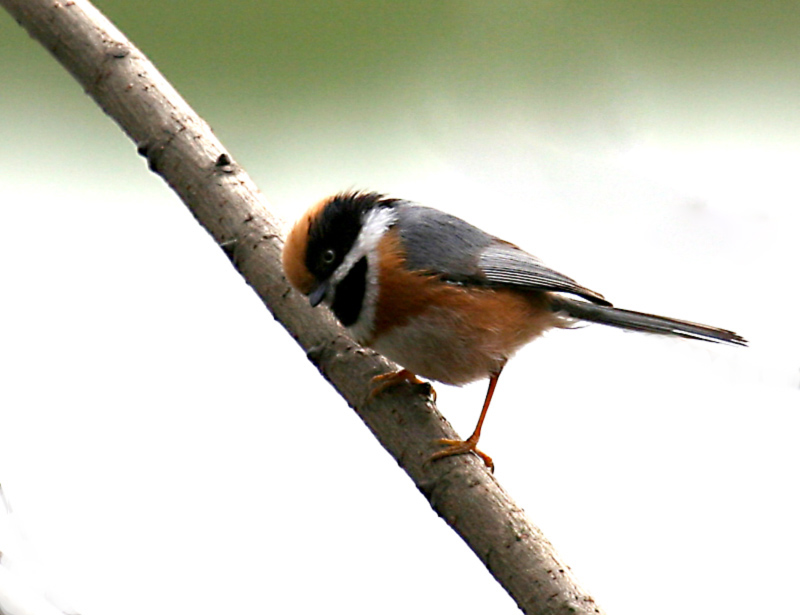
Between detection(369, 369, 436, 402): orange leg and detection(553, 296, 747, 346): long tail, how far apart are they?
35cm

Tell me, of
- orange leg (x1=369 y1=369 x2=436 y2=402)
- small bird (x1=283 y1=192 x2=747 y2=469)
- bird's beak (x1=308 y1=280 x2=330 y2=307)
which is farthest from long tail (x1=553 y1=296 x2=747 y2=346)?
bird's beak (x1=308 y1=280 x2=330 y2=307)

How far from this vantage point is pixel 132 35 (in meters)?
2.38

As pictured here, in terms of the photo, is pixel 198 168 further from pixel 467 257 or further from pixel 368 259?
pixel 467 257

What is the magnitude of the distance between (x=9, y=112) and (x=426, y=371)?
2038mm

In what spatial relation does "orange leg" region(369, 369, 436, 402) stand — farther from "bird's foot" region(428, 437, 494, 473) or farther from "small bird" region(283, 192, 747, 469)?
"bird's foot" region(428, 437, 494, 473)

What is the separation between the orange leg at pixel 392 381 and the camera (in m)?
1.54

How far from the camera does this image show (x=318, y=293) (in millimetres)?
1541

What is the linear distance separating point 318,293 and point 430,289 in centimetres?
21

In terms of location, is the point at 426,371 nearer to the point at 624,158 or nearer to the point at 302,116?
the point at 624,158

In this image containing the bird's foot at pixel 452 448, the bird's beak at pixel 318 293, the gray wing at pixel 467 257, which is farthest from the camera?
the gray wing at pixel 467 257

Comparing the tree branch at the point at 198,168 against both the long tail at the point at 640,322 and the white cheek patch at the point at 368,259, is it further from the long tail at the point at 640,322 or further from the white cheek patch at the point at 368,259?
the long tail at the point at 640,322

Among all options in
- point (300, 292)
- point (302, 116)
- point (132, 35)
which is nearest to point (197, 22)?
point (132, 35)

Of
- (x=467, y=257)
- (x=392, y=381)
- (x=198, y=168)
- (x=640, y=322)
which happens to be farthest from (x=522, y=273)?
(x=198, y=168)

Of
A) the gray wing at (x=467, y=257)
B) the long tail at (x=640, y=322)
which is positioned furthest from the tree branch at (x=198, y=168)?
the long tail at (x=640, y=322)
